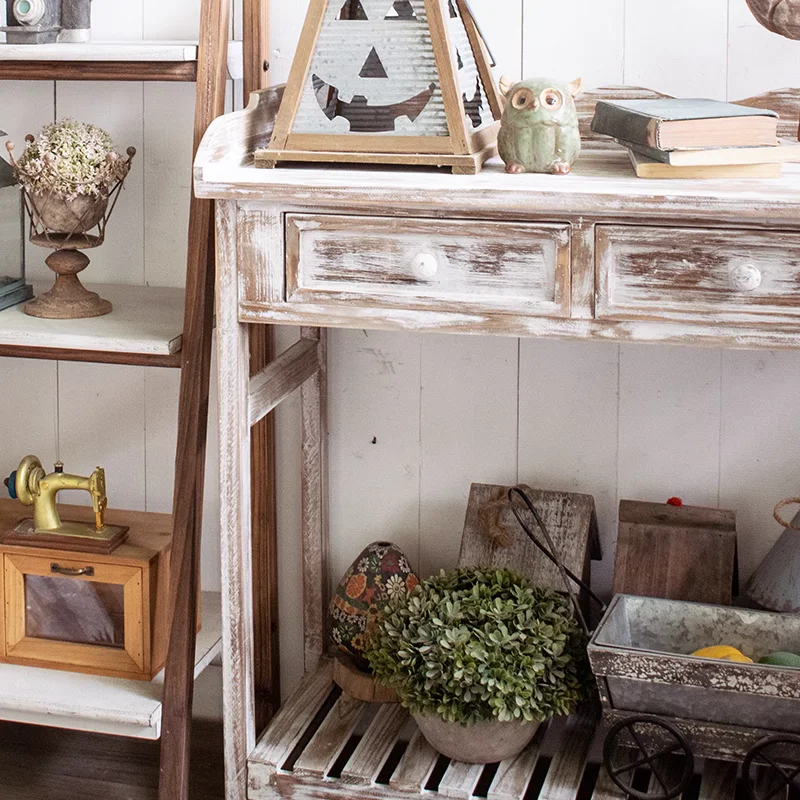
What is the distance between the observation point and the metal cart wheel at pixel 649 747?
165 centimetres

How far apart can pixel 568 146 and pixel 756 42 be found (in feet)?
1.33

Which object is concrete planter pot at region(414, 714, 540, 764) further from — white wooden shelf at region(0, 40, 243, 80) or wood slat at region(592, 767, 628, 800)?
white wooden shelf at region(0, 40, 243, 80)

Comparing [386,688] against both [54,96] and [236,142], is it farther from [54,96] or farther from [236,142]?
[54,96]

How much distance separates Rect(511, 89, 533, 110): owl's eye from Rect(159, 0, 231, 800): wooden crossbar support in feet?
1.46

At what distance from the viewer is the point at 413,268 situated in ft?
5.10

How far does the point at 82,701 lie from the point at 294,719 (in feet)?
1.06

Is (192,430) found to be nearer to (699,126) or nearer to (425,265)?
(425,265)

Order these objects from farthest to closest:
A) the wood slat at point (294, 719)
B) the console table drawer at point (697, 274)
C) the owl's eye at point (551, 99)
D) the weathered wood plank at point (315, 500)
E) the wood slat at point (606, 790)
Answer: the weathered wood plank at point (315, 500)
the wood slat at point (294, 719)
the wood slat at point (606, 790)
the owl's eye at point (551, 99)
the console table drawer at point (697, 274)

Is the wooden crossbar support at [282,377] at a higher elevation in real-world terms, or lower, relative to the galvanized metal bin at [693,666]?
higher

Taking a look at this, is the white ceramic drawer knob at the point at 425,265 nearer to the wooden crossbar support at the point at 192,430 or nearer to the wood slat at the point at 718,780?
the wooden crossbar support at the point at 192,430

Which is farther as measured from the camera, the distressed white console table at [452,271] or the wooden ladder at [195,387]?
the wooden ladder at [195,387]

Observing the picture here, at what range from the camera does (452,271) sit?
155cm

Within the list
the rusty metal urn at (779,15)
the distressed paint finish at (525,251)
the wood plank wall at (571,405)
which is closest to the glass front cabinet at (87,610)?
the wood plank wall at (571,405)

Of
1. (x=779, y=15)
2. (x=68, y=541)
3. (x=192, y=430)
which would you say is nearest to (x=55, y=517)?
(x=68, y=541)
